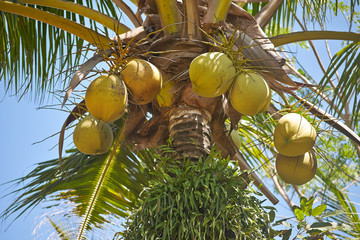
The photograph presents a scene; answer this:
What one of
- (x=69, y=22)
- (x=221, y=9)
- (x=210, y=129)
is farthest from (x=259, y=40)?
(x=69, y=22)

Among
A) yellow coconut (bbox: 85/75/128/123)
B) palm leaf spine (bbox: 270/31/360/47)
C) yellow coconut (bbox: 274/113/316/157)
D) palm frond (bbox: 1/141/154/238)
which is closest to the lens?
yellow coconut (bbox: 85/75/128/123)

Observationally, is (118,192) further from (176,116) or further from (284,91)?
(284,91)

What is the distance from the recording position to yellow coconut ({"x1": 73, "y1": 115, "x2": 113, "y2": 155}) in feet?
8.15

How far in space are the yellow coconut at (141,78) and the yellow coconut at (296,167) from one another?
2.59ft

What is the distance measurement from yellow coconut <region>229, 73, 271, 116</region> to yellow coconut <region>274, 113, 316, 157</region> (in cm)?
22

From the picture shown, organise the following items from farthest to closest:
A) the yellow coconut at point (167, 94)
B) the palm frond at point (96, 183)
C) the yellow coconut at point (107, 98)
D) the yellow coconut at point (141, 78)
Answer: the palm frond at point (96, 183) < the yellow coconut at point (167, 94) < the yellow coconut at point (141, 78) < the yellow coconut at point (107, 98)

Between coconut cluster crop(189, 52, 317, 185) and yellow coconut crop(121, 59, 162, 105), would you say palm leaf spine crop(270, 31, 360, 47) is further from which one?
yellow coconut crop(121, 59, 162, 105)

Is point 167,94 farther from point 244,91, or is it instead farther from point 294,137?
point 294,137

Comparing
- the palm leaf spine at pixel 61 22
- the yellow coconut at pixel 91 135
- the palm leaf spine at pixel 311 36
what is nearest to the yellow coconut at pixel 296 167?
the palm leaf spine at pixel 311 36

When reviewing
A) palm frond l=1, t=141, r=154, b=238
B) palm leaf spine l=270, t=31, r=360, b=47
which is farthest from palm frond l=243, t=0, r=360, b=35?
palm frond l=1, t=141, r=154, b=238

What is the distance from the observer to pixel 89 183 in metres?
4.49

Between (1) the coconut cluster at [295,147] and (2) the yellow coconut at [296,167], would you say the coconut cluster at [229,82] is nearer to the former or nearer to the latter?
(1) the coconut cluster at [295,147]

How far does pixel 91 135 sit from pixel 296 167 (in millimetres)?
1072

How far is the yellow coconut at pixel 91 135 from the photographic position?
2.48 m
